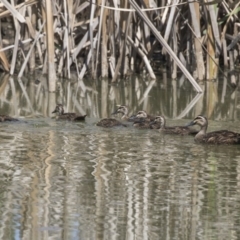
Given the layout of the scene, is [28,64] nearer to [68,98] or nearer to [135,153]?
[68,98]

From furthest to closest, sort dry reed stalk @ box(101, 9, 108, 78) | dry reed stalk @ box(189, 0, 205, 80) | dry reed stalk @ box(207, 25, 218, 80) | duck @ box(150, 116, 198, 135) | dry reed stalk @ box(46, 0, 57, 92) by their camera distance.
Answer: dry reed stalk @ box(207, 25, 218, 80) < dry reed stalk @ box(101, 9, 108, 78) < dry reed stalk @ box(189, 0, 205, 80) < dry reed stalk @ box(46, 0, 57, 92) < duck @ box(150, 116, 198, 135)

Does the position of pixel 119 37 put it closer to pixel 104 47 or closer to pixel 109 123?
pixel 104 47

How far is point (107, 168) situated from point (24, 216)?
1746 millimetres

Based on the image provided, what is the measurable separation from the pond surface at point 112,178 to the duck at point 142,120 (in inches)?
7.0

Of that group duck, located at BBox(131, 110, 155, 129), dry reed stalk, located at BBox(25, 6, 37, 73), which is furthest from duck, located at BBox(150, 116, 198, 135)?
dry reed stalk, located at BBox(25, 6, 37, 73)

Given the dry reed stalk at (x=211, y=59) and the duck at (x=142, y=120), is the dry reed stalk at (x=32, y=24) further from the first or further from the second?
the duck at (x=142, y=120)

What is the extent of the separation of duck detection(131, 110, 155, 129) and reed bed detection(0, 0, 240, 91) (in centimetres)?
224

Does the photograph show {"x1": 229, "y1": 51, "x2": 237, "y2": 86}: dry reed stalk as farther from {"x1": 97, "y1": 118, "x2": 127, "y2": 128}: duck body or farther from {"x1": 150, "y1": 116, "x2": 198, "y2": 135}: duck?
{"x1": 97, "y1": 118, "x2": 127, "y2": 128}: duck body

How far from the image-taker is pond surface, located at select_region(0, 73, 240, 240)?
582cm

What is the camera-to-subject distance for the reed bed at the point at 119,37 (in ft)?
42.5

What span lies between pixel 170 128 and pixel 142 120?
70 centimetres

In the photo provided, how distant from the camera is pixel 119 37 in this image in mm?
13383

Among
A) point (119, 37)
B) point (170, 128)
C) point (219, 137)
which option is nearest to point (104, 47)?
point (119, 37)

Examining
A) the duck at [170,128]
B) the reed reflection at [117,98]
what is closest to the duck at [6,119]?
the reed reflection at [117,98]
